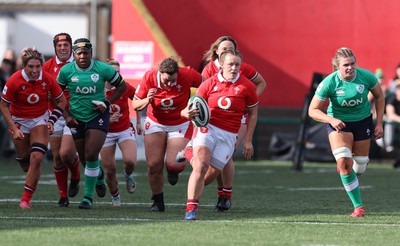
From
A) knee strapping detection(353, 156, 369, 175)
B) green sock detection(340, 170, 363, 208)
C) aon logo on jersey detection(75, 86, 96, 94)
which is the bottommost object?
green sock detection(340, 170, 363, 208)

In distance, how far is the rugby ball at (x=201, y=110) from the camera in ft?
40.5

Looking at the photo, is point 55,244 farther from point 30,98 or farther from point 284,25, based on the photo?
point 284,25

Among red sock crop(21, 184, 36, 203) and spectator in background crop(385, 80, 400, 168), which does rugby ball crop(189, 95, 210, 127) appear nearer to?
red sock crop(21, 184, 36, 203)

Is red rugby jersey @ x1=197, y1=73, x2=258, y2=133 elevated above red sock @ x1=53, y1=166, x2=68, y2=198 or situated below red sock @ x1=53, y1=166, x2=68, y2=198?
above

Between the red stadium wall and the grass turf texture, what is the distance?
1019 centimetres

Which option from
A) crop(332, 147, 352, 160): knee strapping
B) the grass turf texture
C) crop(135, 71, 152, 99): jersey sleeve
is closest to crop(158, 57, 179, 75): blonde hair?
crop(135, 71, 152, 99): jersey sleeve

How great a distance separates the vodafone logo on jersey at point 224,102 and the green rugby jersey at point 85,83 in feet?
6.02

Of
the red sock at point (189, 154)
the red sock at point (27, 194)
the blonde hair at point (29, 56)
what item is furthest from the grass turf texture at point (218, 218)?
the blonde hair at point (29, 56)

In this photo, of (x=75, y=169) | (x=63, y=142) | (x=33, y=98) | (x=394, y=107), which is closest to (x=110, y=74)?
(x=33, y=98)

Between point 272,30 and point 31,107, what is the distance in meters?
16.5

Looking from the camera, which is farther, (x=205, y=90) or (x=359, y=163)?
(x=359, y=163)

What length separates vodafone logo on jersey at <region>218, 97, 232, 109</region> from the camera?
13.0m

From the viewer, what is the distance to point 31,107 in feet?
46.9

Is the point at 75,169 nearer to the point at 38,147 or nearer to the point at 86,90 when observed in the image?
the point at 38,147
